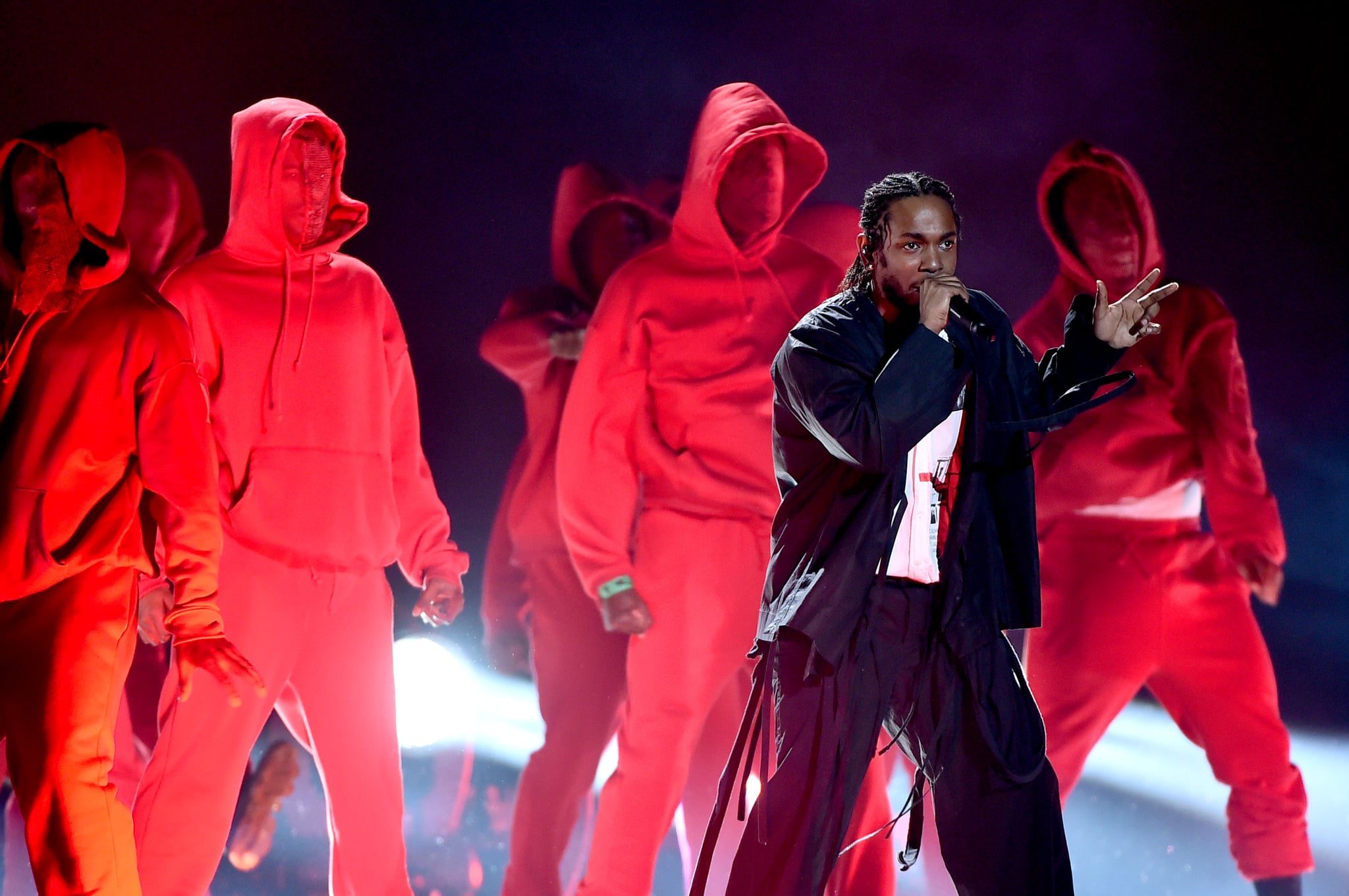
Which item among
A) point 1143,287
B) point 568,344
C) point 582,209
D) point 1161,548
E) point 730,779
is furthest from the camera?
point 582,209

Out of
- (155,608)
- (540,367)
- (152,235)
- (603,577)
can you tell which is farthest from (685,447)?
(152,235)

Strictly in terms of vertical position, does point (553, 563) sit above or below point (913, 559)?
below

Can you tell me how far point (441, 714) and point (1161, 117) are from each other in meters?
3.11

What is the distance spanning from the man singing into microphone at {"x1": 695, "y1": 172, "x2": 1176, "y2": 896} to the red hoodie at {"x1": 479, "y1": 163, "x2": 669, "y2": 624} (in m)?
1.66

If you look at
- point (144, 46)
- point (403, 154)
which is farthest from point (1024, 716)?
point (144, 46)

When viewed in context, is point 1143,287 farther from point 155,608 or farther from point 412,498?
point 155,608

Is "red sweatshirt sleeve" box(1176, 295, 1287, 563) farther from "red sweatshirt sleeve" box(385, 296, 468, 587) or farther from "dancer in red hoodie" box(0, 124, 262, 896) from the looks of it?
"dancer in red hoodie" box(0, 124, 262, 896)

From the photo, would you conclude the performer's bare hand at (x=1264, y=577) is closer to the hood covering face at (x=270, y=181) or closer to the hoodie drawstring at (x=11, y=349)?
the hood covering face at (x=270, y=181)

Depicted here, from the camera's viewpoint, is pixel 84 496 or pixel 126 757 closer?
pixel 84 496

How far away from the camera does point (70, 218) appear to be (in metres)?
3.03

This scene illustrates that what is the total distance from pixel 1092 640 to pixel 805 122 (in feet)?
6.21

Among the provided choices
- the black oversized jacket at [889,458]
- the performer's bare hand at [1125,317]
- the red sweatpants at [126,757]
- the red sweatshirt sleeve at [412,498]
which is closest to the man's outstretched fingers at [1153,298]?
the performer's bare hand at [1125,317]

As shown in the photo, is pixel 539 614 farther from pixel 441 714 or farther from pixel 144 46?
pixel 144 46

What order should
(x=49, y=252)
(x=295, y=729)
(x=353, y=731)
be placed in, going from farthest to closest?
(x=295, y=729)
(x=353, y=731)
(x=49, y=252)
